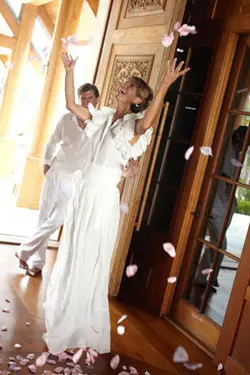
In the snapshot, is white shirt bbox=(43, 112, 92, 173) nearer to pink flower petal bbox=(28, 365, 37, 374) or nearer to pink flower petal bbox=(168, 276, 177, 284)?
pink flower petal bbox=(168, 276, 177, 284)

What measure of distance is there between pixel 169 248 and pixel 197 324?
598 mm

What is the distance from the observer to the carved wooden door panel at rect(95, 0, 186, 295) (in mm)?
4391

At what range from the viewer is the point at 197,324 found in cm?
416

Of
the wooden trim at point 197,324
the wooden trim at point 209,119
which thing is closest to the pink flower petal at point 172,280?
the wooden trim at point 209,119

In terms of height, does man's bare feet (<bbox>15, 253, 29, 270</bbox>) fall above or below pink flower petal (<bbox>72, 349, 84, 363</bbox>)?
above

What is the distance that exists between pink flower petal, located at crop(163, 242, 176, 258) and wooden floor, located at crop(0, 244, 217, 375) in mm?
487

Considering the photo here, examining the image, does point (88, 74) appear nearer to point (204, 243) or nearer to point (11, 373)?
point (204, 243)

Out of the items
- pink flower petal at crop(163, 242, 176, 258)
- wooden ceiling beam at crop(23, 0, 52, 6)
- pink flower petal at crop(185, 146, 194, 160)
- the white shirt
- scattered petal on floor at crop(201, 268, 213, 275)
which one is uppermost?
wooden ceiling beam at crop(23, 0, 52, 6)

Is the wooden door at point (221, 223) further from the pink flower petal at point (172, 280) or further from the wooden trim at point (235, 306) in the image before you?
the wooden trim at point (235, 306)

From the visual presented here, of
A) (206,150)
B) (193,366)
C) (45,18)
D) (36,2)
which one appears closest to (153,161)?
(206,150)

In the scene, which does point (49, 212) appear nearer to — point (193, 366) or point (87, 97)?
point (87, 97)

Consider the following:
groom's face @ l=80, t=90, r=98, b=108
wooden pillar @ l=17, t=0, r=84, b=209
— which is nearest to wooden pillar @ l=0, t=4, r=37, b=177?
wooden pillar @ l=17, t=0, r=84, b=209

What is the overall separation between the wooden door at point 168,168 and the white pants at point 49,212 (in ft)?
2.02

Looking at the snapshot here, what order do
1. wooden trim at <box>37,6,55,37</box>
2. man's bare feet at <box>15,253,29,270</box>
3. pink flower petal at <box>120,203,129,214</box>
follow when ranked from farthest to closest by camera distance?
wooden trim at <box>37,6,55,37</box> < man's bare feet at <box>15,253,29,270</box> < pink flower petal at <box>120,203,129,214</box>
